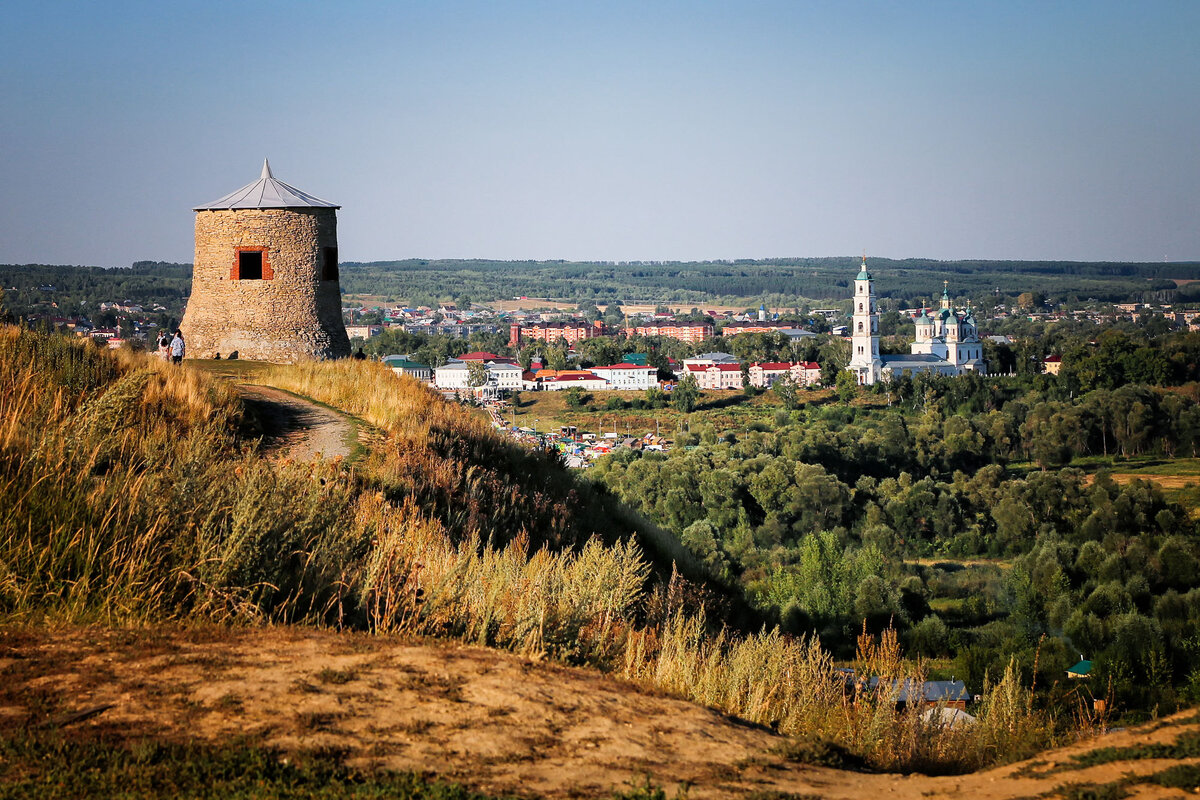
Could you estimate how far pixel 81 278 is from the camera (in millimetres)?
62719

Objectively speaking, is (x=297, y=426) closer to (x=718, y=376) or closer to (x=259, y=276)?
(x=259, y=276)

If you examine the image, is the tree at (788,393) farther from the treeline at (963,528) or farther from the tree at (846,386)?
A: the treeline at (963,528)

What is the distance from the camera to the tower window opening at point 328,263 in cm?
1622

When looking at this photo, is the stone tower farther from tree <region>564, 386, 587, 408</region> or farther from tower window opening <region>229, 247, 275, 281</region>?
tree <region>564, 386, 587, 408</region>

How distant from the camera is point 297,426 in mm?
11141

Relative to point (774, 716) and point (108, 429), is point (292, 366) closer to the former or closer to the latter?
point (108, 429)

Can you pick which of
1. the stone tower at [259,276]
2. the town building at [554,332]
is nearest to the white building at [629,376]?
the town building at [554,332]

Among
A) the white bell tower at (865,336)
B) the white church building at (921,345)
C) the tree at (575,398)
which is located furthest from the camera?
the white church building at (921,345)

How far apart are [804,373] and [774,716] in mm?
93948

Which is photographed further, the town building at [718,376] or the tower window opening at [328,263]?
the town building at [718,376]

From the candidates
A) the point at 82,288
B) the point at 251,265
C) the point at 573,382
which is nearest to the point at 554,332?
the point at 573,382

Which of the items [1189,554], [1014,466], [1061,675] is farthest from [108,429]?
[1014,466]

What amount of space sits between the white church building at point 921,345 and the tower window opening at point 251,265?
92.0 m

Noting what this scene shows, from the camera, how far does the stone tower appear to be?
1571 cm
